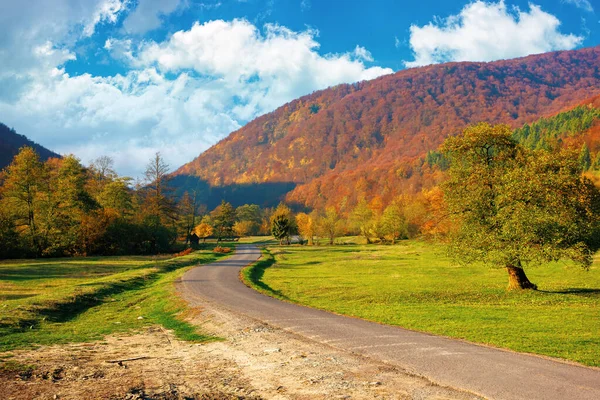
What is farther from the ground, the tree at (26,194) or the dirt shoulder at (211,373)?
the tree at (26,194)

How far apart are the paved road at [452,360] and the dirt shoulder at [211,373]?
644 mm

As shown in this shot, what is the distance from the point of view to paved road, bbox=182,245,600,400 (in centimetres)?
847

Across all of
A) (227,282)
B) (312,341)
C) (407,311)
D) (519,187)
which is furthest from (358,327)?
Answer: (227,282)

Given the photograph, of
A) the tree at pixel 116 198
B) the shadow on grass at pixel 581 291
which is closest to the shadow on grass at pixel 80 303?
the shadow on grass at pixel 581 291

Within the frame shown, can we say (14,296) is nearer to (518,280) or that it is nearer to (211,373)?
(211,373)

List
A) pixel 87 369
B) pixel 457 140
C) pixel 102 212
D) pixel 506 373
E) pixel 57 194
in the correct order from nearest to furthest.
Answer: pixel 506 373 → pixel 87 369 → pixel 457 140 → pixel 57 194 → pixel 102 212

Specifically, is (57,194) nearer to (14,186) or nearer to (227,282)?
(14,186)

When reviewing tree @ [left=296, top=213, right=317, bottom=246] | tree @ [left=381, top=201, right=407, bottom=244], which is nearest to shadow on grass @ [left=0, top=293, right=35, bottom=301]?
tree @ [left=296, top=213, right=317, bottom=246]

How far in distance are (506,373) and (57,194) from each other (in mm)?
69602

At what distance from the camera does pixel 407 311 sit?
64.0 ft

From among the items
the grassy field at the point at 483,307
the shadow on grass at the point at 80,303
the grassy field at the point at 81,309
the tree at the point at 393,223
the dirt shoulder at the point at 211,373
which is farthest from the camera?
the tree at the point at 393,223

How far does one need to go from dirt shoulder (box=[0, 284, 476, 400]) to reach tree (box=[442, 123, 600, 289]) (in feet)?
50.6

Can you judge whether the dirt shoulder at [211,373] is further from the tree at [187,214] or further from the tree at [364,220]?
the tree at [364,220]

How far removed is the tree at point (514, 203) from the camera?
73.7ft
